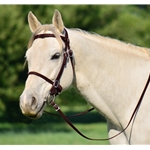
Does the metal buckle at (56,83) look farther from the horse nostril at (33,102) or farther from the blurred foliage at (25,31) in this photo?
the blurred foliage at (25,31)

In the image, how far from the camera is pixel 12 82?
19.1 m

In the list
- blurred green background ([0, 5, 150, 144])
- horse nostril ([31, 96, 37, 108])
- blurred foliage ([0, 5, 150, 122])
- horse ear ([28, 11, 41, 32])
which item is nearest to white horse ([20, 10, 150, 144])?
horse ear ([28, 11, 41, 32])

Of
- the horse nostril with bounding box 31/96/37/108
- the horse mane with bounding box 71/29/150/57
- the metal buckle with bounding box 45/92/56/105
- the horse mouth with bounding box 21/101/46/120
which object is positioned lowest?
the horse mouth with bounding box 21/101/46/120

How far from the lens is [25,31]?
19.3 metres

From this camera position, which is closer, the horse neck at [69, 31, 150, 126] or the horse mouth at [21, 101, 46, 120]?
the horse mouth at [21, 101, 46, 120]

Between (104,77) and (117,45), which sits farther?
(117,45)

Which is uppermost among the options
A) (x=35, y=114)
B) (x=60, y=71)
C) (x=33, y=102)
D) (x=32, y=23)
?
(x=32, y=23)

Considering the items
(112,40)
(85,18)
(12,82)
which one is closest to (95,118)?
(85,18)

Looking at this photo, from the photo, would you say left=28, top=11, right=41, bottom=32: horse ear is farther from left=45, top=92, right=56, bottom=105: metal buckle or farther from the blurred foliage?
the blurred foliage

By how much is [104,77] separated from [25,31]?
48.5ft

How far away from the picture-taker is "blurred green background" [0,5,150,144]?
1889 cm

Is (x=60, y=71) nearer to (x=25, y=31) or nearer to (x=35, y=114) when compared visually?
(x=35, y=114)

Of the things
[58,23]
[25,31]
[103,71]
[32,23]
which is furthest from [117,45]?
[25,31]

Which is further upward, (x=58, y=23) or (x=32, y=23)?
(x=58, y=23)
